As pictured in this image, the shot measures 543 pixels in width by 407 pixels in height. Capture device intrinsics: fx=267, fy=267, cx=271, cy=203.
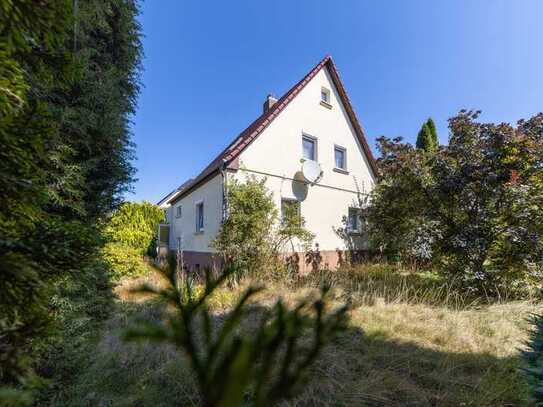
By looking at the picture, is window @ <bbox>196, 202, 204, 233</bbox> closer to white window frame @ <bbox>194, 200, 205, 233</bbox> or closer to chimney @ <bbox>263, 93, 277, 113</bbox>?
white window frame @ <bbox>194, 200, 205, 233</bbox>

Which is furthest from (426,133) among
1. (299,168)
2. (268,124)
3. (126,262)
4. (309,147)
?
(126,262)

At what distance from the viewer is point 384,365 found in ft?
10.2

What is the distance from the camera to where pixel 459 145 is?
6.61 m

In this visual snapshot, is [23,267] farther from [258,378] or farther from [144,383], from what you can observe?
[144,383]

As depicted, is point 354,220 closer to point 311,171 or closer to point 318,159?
point 318,159

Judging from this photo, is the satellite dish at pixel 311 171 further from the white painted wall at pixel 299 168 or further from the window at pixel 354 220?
the window at pixel 354 220

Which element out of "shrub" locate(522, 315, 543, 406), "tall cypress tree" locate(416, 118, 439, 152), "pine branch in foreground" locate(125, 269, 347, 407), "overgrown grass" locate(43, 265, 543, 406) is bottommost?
"overgrown grass" locate(43, 265, 543, 406)

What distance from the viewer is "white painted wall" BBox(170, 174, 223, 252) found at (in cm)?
882

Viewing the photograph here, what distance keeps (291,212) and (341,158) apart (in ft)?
14.3

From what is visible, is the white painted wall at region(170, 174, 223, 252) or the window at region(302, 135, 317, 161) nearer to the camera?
the white painted wall at region(170, 174, 223, 252)

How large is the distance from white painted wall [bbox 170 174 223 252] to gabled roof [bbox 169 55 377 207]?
1.02ft

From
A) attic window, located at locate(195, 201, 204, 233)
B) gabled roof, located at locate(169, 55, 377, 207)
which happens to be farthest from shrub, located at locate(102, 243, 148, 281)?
gabled roof, located at locate(169, 55, 377, 207)

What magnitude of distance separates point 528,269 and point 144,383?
7.21m

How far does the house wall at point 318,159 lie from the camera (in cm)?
915
